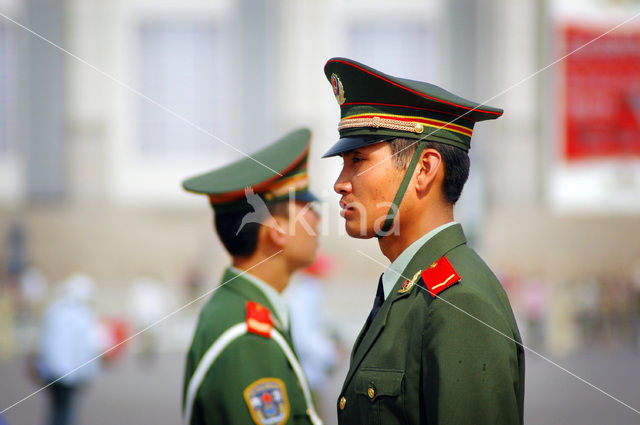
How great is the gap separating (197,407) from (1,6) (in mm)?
21597

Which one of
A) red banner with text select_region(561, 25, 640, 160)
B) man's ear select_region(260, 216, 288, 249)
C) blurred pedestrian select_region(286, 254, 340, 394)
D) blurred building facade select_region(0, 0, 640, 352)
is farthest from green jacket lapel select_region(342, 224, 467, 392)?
red banner with text select_region(561, 25, 640, 160)

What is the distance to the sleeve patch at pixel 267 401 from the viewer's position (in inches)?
90.0

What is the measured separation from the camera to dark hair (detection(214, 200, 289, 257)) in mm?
2770

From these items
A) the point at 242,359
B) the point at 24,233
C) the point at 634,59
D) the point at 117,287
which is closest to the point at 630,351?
the point at 634,59

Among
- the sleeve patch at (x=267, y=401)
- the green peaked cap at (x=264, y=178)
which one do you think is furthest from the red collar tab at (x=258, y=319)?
the green peaked cap at (x=264, y=178)

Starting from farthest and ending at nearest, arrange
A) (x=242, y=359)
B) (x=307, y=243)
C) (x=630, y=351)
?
(x=630, y=351)
(x=307, y=243)
(x=242, y=359)

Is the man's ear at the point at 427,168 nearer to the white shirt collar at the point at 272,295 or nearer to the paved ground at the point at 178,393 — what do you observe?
the white shirt collar at the point at 272,295

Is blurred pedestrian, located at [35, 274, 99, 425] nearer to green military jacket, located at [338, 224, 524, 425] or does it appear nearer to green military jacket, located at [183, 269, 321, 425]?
green military jacket, located at [183, 269, 321, 425]

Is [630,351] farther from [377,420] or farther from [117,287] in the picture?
[377,420]

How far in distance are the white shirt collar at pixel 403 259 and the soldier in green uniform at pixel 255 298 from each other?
25.2 inches

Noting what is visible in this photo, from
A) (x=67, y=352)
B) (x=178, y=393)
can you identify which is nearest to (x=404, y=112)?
(x=67, y=352)

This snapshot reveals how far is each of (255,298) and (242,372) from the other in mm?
362

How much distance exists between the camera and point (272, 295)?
2.71 meters

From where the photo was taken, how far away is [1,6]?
21.3m
